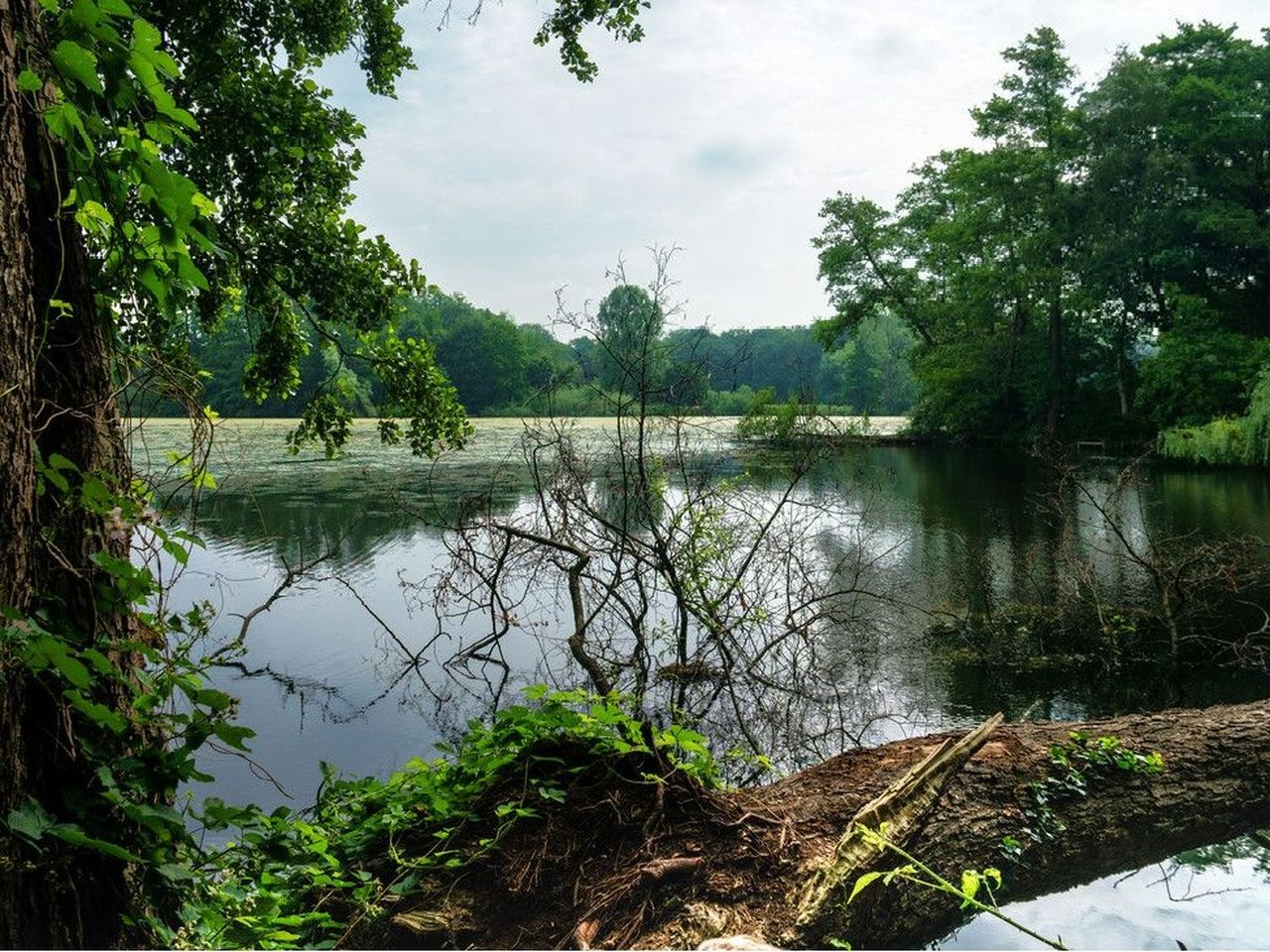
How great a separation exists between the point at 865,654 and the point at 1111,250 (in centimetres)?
2610

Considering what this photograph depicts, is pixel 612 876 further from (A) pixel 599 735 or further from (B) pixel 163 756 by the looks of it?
(B) pixel 163 756

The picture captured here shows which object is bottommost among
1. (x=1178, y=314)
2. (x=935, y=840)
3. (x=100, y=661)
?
(x=935, y=840)

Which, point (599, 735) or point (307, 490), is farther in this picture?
point (307, 490)

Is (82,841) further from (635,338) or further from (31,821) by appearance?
(635,338)

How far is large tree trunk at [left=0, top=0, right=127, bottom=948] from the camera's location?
2174 millimetres

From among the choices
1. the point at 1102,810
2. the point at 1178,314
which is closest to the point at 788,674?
the point at 1102,810

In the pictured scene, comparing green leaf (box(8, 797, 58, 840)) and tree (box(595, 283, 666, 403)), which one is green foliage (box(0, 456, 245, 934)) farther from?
tree (box(595, 283, 666, 403))

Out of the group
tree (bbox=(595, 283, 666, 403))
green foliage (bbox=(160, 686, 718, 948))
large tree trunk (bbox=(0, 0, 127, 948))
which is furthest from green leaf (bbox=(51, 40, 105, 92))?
tree (bbox=(595, 283, 666, 403))

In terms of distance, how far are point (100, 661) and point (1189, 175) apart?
3448cm

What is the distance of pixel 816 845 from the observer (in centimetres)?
352

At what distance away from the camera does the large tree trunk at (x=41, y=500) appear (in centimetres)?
217

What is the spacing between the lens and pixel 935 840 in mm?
3744

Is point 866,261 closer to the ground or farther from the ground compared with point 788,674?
farther from the ground

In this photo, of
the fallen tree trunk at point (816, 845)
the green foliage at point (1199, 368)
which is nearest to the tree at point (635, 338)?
the fallen tree trunk at point (816, 845)
